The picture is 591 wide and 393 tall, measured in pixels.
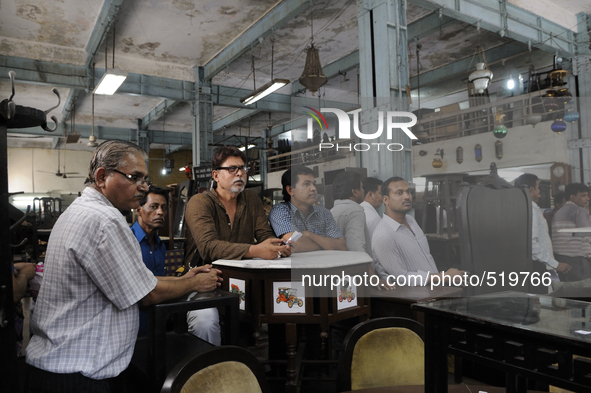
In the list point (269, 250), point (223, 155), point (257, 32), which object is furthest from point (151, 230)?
point (257, 32)

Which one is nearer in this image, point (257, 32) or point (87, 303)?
point (87, 303)

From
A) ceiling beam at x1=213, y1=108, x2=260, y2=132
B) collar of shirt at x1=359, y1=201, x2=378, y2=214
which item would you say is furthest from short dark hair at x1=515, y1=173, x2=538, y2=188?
ceiling beam at x1=213, y1=108, x2=260, y2=132

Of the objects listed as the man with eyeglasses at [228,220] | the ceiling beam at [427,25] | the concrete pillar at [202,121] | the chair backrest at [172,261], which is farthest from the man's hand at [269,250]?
the concrete pillar at [202,121]

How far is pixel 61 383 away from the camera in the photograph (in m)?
1.55

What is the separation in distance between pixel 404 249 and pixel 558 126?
1.77 meters

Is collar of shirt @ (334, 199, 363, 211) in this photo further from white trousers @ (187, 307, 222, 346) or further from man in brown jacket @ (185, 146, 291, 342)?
white trousers @ (187, 307, 222, 346)

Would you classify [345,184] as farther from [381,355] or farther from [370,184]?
[381,355]

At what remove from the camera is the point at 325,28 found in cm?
737

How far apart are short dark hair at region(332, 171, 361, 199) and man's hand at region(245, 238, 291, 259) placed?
0.49 metres

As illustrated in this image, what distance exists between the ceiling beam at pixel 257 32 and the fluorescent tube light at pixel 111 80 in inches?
82.4

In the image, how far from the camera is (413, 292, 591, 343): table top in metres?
0.93

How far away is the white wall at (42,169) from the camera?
57.9 feet

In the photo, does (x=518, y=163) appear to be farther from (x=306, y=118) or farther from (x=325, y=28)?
(x=325, y=28)

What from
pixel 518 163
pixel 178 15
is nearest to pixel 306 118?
pixel 518 163
